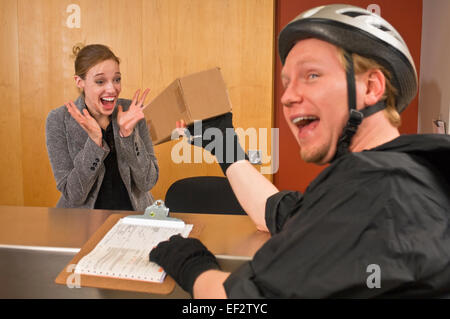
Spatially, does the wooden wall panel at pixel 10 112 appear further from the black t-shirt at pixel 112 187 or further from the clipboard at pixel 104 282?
the clipboard at pixel 104 282

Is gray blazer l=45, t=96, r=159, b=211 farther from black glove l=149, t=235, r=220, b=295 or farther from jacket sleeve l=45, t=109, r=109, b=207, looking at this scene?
black glove l=149, t=235, r=220, b=295

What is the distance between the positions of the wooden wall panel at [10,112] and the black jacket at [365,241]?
322cm

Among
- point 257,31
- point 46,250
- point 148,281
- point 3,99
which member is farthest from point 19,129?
point 148,281

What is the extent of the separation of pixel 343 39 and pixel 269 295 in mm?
604

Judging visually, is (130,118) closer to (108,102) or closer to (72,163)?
(108,102)

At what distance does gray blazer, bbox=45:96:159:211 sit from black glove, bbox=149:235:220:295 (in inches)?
43.2

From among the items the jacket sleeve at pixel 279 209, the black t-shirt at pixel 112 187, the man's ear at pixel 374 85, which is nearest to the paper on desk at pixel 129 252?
the jacket sleeve at pixel 279 209

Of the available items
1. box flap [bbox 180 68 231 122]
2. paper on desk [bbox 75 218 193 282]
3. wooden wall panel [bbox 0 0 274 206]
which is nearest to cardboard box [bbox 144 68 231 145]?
box flap [bbox 180 68 231 122]

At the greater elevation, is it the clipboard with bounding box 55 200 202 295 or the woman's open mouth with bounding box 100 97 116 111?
the woman's open mouth with bounding box 100 97 116 111

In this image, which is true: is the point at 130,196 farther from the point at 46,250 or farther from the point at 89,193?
the point at 46,250

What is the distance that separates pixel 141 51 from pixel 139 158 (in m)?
1.50

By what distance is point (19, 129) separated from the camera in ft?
11.3

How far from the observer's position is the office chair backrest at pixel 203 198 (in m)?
2.19

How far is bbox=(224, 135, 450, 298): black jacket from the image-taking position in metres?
0.67
